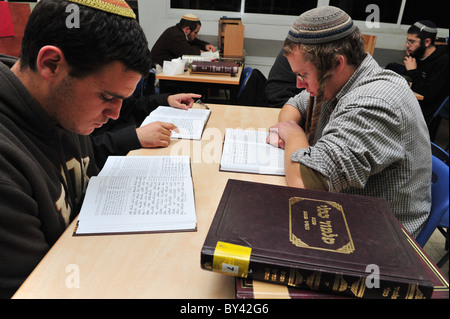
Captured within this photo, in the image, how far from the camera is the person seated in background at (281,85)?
7.42ft

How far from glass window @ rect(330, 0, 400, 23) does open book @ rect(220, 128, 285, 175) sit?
3.63 meters

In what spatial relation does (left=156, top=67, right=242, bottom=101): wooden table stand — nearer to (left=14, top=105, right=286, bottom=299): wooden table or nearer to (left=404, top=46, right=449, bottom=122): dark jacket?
(left=404, top=46, right=449, bottom=122): dark jacket

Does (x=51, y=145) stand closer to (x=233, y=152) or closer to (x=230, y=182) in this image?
(x=230, y=182)

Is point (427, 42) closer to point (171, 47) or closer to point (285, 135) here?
point (171, 47)

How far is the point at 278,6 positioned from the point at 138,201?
14.0 ft

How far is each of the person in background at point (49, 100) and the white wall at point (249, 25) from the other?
388cm

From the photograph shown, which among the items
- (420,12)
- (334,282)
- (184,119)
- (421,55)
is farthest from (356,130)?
(420,12)

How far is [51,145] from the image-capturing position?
2.71 ft

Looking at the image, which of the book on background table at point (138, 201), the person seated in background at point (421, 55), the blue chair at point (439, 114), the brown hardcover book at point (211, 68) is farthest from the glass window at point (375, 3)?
the book on background table at point (138, 201)

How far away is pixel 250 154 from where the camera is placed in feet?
3.77

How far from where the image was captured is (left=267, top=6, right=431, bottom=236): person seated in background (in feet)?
2.91

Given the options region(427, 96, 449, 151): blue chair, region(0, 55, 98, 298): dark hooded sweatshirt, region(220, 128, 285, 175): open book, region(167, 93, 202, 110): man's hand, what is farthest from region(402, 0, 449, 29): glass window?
region(0, 55, 98, 298): dark hooded sweatshirt

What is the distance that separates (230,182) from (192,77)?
203cm

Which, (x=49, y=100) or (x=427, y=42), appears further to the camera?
(x=427, y=42)
